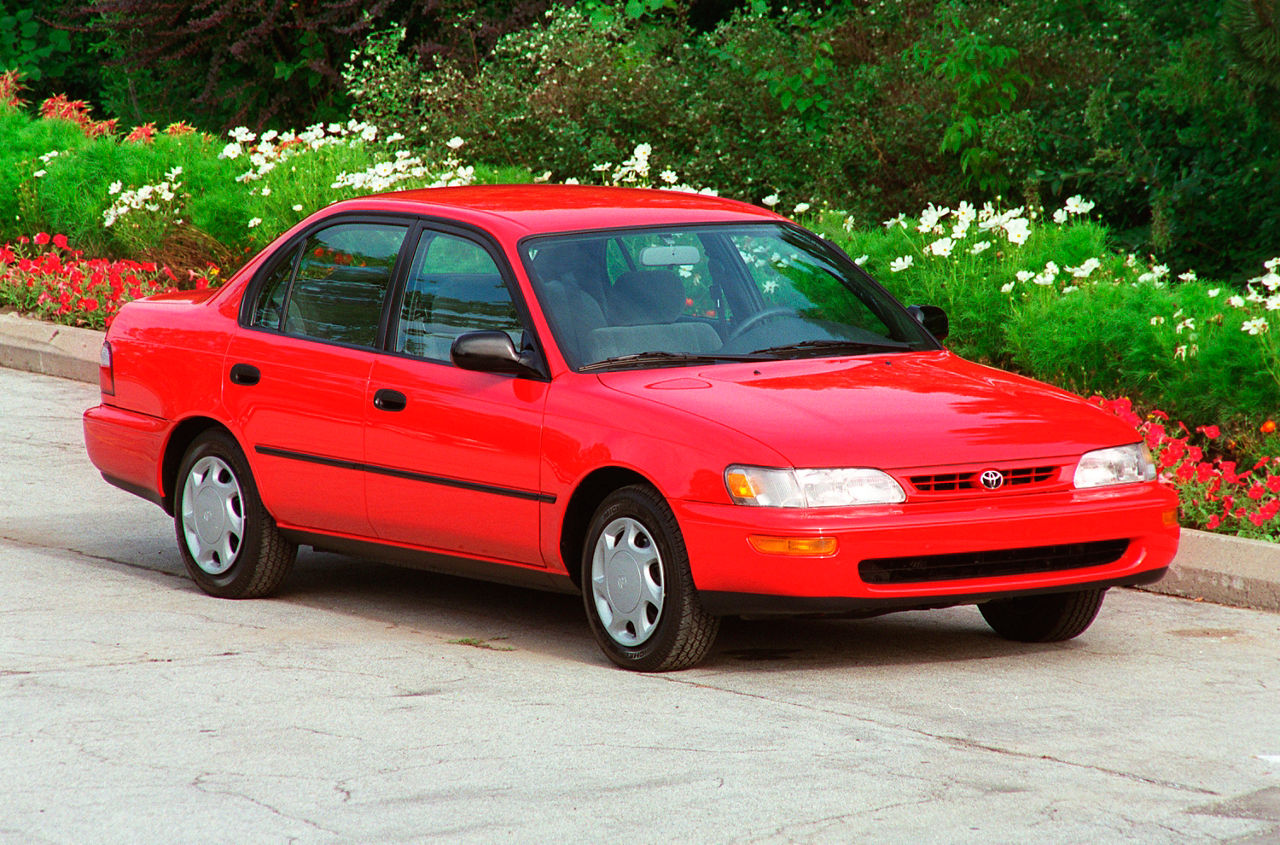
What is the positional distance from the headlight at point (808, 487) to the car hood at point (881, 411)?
0.04 metres

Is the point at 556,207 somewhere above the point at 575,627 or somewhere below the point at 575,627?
above

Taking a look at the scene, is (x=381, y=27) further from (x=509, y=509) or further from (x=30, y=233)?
(x=509, y=509)

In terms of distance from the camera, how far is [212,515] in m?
7.88

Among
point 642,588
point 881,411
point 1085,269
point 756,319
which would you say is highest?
point 1085,269

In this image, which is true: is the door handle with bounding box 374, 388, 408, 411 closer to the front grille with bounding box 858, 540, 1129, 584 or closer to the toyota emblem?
the front grille with bounding box 858, 540, 1129, 584

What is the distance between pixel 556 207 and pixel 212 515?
198cm

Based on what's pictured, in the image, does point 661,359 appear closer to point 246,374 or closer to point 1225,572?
point 246,374

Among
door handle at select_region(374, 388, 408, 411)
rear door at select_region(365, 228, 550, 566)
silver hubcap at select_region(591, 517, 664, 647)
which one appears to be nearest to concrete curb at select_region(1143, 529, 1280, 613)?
silver hubcap at select_region(591, 517, 664, 647)

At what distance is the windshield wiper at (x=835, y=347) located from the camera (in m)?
6.95

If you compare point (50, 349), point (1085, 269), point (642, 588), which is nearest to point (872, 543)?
point (642, 588)

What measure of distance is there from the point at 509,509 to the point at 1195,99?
604 cm

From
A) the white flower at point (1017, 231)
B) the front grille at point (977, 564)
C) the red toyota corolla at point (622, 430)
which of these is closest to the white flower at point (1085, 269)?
the white flower at point (1017, 231)

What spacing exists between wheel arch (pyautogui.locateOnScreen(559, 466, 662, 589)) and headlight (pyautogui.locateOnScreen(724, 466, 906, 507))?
1.57 feet

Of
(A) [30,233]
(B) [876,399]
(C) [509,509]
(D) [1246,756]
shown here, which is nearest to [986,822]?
(D) [1246,756]
